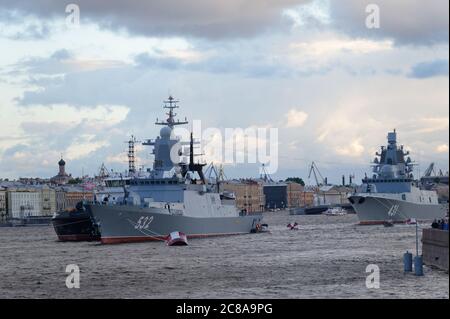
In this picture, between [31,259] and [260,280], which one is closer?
[260,280]

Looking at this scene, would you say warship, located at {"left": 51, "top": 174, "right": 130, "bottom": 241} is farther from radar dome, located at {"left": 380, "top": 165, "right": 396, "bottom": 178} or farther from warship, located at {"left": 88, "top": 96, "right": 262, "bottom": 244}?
radar dome, located at {"left": 380, "top": 165, "right": 396, "bottom": 178}

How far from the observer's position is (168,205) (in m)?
84.0

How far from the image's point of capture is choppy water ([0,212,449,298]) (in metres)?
42.2

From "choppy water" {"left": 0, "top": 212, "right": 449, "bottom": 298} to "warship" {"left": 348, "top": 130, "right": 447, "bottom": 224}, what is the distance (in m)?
43.0

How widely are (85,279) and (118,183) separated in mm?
40379

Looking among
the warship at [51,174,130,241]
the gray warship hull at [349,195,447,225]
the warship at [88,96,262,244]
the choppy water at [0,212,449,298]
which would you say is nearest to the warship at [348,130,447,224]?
the gray warship hull at [349,195,447,225]

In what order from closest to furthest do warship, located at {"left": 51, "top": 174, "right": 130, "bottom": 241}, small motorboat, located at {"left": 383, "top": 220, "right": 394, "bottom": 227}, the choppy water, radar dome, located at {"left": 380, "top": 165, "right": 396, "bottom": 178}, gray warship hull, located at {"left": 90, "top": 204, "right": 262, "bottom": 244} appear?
the choppy water, gray warship hull, located at {"left": 90, "top": 204, "right": 262, "bottom": 244}, warship, located at {"left": 51, "top": 174, "right": 130, "bottom": 241}, small motorboat, located at {"left": 383, "top": 220, "right": 394, "bottom": 227}, radar dome, located at {"left": 380, "top": 165, "right": 396, "bottom": 178}

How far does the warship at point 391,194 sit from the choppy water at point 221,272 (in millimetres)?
42995

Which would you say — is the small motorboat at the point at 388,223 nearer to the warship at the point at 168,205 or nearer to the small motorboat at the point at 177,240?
the warship at the point at 168,205
